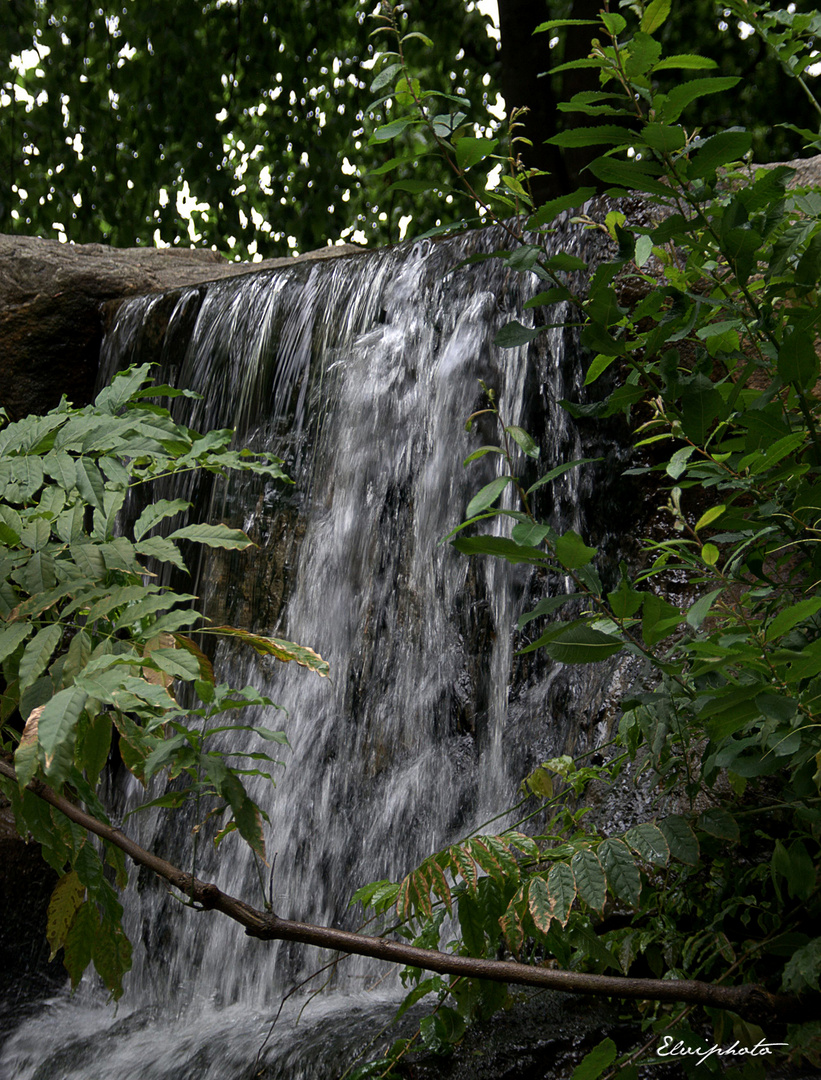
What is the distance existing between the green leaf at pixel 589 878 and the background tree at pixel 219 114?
824cm

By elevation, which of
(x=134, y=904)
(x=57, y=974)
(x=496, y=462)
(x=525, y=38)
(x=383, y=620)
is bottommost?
(x=57, y=974)

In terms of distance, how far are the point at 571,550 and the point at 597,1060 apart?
728 mm

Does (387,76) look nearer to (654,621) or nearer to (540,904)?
(654,621)

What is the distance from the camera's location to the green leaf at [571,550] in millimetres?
1319

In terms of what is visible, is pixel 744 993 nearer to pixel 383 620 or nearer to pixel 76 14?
pixel 383 620

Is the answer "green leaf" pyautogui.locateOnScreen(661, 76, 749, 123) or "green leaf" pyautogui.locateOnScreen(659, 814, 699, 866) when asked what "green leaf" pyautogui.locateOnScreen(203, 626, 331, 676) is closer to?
"green leaf" pyautogui.locateOnScreen(659, 814, 699, 866)

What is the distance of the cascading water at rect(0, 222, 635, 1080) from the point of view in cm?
339

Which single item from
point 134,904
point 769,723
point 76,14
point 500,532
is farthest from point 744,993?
point 76,14

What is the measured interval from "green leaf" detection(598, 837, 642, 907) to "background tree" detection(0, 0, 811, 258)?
325 inches

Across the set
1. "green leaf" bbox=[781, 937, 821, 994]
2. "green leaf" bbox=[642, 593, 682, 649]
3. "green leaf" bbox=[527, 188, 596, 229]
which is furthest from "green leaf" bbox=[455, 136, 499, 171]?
"green leaf" bbox=[781, 937, 821, 994]

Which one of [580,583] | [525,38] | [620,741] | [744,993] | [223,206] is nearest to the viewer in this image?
[744,993]

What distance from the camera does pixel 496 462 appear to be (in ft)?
13.2

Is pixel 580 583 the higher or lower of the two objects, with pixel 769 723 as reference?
higher

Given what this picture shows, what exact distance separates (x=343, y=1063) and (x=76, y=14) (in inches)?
399
